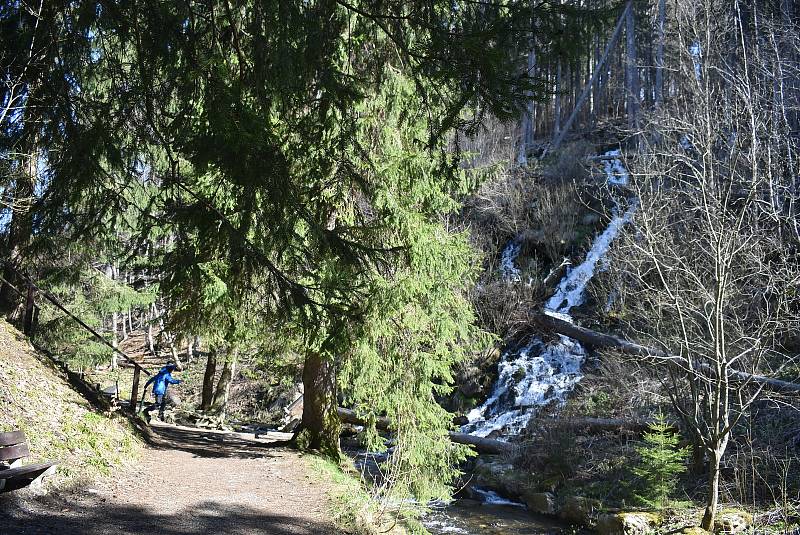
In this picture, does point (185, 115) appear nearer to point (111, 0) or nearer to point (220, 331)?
point (111, 0)

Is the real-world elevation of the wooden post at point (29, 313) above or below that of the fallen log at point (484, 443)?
above

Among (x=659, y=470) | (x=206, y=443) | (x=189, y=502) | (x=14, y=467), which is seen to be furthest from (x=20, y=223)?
(x=659, y=470)

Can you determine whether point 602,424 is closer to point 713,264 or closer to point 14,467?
point 713,264

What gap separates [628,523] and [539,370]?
9391mm

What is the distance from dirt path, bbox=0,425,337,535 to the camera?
233 inches

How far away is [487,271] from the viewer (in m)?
22.4

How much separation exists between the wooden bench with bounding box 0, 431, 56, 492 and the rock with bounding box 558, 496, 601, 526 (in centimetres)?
846

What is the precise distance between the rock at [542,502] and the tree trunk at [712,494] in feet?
10.7

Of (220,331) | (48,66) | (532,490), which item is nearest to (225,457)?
(220,331)

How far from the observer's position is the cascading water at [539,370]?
57.3ft

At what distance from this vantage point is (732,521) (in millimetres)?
9109

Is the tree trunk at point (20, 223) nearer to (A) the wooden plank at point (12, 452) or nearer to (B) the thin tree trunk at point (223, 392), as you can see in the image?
(A) the wooden plank at point (12, 452)

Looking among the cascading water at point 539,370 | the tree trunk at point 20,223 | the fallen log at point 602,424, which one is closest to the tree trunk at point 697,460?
the fallen log at point 602,424

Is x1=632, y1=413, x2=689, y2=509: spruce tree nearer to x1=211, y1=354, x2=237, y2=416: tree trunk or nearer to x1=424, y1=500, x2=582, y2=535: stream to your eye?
x1=424, y1=500, x2=582, y2=535: stream
